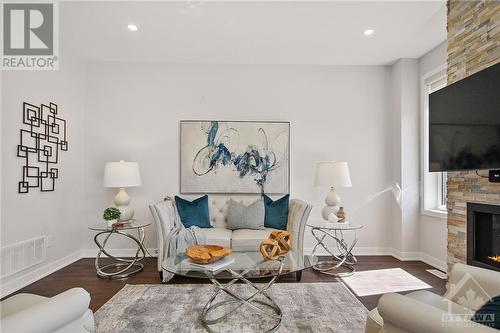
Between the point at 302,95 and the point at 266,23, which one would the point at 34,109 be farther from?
the point at 302,95

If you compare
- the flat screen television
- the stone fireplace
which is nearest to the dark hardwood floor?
the stone fireplace

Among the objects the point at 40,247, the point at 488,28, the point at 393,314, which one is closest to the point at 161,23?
the point at 40,247

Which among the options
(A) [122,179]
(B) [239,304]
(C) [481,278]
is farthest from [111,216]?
(C) [481,278]

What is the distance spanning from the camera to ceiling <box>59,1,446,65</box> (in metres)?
2.85

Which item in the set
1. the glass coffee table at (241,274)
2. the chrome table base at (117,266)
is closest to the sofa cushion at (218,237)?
the glass coffee table at (241,274)

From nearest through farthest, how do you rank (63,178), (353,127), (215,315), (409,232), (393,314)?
(393,314)
(215,315)
(63,178)
(409,232)
(353,127)

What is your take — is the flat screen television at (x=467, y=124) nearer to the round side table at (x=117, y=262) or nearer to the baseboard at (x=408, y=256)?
the baseboard at (x=408, y=256)

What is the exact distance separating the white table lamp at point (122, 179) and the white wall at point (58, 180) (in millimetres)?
651

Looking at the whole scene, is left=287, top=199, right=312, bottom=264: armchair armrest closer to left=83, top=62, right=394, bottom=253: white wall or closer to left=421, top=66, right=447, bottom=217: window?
left=83, top=62, right=394, bottom=253: white wall

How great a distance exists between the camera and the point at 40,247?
3254 millimetres

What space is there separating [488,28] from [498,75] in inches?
23.3

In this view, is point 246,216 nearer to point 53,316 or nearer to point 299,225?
point 299,225

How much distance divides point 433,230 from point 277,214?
206cm

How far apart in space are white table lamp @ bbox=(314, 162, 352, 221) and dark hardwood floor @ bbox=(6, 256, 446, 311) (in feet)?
2.71
